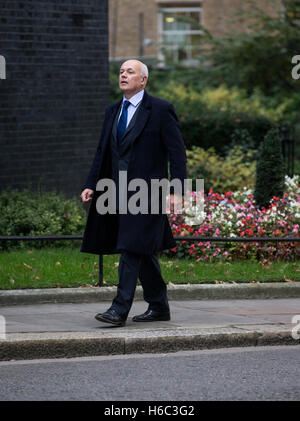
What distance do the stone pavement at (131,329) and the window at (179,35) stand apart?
21.0 metres

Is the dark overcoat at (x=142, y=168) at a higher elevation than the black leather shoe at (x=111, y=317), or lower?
higher

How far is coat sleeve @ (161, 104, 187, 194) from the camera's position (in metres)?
7.04

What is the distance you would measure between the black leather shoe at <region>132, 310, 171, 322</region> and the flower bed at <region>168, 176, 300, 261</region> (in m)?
2.95

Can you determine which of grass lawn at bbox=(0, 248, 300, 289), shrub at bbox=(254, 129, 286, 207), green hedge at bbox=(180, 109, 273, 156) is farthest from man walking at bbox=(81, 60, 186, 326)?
green hedge at bbox=(180, 109, 273, 156)

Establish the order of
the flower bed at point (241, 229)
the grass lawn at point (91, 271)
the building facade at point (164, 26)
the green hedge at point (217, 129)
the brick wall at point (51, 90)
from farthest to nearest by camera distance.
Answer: the building facade at point (164, 26) < the green hedge at point (217, 129) < the brick wall at point (51, 90) < the flower bed at point (241, 229) < the grass lawn at point (91, 271)

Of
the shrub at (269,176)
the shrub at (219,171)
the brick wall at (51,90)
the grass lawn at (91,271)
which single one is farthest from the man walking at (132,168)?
the shrub at (219,171)

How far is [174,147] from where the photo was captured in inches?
278

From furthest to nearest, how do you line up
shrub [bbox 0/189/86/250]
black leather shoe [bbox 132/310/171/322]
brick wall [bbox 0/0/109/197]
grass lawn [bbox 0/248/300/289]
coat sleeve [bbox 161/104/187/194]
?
brick wall [bbox 0/0/109/197]
shrub [bbox 0/189/86/250]
grass lawn [bbox 0/248/300/289]
black leather shoe [bbox 132/310/171/322]
coat sleeve [bbox 161/104/187/194]

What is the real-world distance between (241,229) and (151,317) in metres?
3.70

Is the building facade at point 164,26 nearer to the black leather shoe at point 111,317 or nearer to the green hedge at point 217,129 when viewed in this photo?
the green hedge at point 217,129

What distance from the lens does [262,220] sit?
1096cm

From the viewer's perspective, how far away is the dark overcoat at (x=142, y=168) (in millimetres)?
7051

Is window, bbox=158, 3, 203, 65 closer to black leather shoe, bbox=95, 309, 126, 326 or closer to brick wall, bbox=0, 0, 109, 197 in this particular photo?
brick wall, bbox=0, 0, 109, 197
